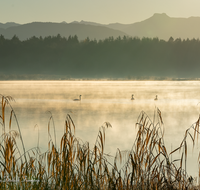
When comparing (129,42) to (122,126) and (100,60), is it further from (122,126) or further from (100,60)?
(122,126)

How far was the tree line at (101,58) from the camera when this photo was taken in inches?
3536

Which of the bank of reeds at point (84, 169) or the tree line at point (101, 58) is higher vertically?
the tree line at point (101, 58)

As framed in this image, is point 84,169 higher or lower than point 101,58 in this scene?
lower

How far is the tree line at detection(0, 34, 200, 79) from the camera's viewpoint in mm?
89812

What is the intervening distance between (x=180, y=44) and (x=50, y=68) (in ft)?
133

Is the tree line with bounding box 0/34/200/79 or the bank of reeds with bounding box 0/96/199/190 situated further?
the tree line with bounding box 0/34/200/79

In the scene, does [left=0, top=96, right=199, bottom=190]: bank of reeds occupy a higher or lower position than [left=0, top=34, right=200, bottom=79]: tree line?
lower

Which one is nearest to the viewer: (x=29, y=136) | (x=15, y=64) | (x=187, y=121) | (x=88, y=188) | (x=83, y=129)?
(x=88, y=188)

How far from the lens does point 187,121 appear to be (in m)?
13.2

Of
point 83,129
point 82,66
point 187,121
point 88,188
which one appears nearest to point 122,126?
point 83,129

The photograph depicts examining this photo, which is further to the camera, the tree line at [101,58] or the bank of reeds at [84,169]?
the tree line at [101,58]

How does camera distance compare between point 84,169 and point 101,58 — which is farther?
point 101,58

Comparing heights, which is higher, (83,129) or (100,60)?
(100,60)

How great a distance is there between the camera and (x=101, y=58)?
91.6 m
